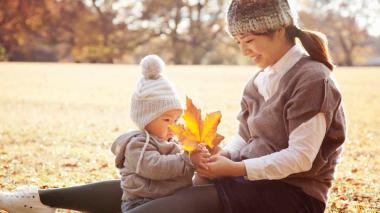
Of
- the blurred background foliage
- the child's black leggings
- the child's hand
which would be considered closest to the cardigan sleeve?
the child's hand

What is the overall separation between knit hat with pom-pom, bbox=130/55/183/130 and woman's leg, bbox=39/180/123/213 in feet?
1.80

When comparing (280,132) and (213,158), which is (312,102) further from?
(213,158)

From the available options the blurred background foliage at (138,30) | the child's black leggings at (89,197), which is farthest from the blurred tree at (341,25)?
the child's black leggings at (89,197)

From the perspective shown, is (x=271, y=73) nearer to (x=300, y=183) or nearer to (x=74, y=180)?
(x=300, y=183)

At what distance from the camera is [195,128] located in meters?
2.47

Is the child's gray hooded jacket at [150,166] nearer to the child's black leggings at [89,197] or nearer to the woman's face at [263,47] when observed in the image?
the child's black leggings at [89,197]

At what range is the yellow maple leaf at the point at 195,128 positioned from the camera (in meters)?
2.43

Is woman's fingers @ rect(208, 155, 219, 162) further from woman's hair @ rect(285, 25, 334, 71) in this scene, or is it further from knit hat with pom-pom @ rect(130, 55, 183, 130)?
woman's hair @ rect(285, 25, 334, 71)

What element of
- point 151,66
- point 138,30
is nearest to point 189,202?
point 151,66

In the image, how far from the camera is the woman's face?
2.56 m

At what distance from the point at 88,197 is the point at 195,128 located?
982 mm

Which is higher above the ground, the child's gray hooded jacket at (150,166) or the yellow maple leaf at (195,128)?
the yellow maple leaf at (195,128)

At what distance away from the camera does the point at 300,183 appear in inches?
101

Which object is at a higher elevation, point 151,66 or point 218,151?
point 151,66
